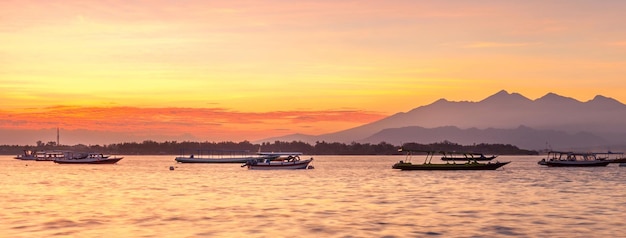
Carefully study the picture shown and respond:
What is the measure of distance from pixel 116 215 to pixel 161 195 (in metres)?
25.5

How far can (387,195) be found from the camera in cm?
8044

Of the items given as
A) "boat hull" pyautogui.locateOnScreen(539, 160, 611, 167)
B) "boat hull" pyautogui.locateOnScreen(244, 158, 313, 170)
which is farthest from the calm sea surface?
"boat hull" pyautogui.locateOnScreen(539, 160, 611, 167)

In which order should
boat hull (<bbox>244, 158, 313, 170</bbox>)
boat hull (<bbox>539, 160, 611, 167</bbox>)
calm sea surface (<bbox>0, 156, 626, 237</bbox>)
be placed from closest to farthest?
1. calm sea surface (<bbox>0, 156, 626, 237</bbox>)
2. boat hull (<bbox>244, 158, 313, 170</bbox>)
3. boat hull (<bbox>539, 160, 611, 167</bbox>)

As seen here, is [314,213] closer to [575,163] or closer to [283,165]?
[283,165]

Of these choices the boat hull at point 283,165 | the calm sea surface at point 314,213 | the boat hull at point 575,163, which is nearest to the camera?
the calm sea surface at point 314,213

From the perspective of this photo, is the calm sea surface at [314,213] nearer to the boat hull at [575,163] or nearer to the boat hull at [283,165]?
the boat hull at [283,165]

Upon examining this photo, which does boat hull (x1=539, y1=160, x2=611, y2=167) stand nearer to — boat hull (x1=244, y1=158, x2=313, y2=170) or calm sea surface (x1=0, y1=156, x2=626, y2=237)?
boat hull (x1=244, y1=158, x2=313, y2=170)

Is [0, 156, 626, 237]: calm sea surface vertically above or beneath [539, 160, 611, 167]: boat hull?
beneath

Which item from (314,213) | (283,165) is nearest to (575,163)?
(283,165)

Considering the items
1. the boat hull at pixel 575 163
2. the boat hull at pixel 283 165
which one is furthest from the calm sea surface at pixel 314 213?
the boat hull at pixel 575 163

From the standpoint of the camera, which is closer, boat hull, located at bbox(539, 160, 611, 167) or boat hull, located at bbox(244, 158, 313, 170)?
boat hull, located at bbox(244, 158, 313, 170)

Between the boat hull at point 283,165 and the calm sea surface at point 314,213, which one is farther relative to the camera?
the boat hull at point 283,165

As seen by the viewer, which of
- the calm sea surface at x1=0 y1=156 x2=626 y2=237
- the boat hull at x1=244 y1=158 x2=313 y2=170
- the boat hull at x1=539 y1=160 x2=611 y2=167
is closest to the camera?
the calm sea surface at x1=0 y1=156 x2=626 y2=237

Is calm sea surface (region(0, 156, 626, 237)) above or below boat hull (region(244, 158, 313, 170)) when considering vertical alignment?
below
